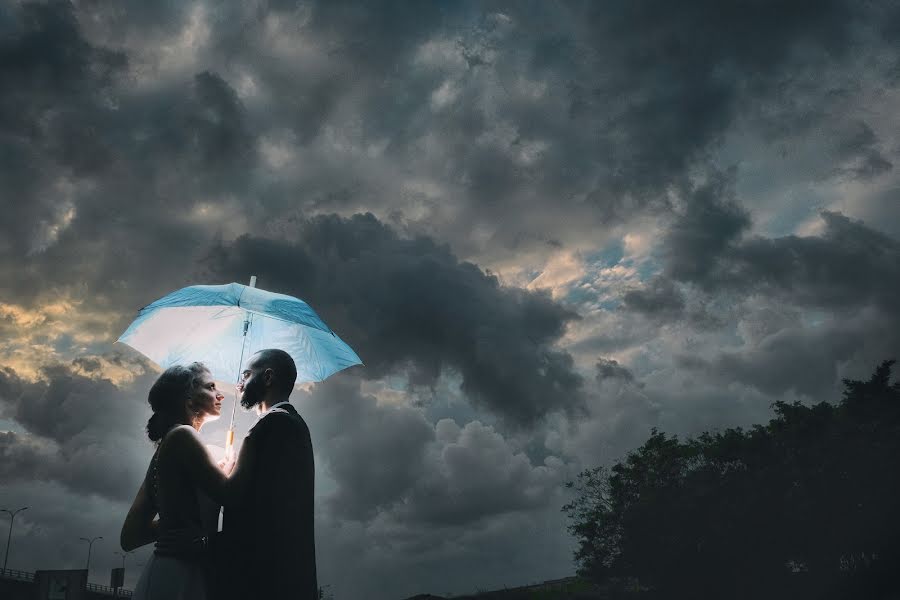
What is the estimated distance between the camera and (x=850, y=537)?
96.0 feet

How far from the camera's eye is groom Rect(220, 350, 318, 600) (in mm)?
3875

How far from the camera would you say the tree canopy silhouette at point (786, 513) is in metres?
29.0

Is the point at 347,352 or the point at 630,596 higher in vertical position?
the point at 347,352

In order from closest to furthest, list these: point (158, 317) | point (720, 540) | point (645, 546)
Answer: point (158, 317), point (720, 540), point (645, 546)

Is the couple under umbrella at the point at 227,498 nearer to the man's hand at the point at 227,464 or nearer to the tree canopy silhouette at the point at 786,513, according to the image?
the man's hand at the point at 227,464

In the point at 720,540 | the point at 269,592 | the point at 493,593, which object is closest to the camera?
the point at 269,592

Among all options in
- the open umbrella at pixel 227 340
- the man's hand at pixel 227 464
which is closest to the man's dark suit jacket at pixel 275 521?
the man's hand at pixel 227 464

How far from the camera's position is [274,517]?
155 inches

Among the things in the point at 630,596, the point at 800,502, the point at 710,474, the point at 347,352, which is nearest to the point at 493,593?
the point at 630,596

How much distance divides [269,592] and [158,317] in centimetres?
318

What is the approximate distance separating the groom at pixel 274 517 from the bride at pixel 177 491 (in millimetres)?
179

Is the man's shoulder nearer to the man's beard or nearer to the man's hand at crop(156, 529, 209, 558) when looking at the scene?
the man's beard

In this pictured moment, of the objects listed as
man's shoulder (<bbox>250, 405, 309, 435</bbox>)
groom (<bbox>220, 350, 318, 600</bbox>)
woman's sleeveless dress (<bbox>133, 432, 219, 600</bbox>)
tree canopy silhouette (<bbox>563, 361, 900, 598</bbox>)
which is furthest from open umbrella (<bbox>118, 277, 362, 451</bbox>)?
tree canopy silhouette (<bbox>563, 361, 900, 598</bbox>)

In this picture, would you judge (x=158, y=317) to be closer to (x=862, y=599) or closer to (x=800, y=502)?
(x=800, y=502)
